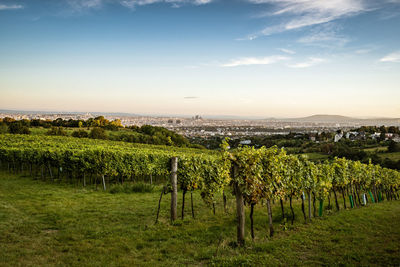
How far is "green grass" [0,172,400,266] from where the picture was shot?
5.61 m

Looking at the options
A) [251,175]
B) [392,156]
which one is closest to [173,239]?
[251,175]

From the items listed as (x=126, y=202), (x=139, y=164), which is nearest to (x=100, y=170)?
(x=139, y=164)

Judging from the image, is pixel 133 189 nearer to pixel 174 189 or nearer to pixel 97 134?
pixel 174 189

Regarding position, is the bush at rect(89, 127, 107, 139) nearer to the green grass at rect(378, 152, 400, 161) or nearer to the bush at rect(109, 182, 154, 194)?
the bush at rect(109, 182, 154, 194)

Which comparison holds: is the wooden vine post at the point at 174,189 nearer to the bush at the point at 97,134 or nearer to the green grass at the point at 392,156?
the bush at the point at 97,134

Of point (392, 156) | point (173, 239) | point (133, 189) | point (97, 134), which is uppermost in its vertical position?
point (97, 134)

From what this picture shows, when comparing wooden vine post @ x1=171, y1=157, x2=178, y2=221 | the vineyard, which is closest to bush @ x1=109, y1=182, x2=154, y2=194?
the vineyard

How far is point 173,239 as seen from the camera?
693 centimetres

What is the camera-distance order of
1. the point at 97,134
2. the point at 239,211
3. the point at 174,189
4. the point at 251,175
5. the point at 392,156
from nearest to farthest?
the point at 239,211 < the point at 251,175 < the point at 174,189 < the point at 392,156 < the point at 97,134

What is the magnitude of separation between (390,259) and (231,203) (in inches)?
305

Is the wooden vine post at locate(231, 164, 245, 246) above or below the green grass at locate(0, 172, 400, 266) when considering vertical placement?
above

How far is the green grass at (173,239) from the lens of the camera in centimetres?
561

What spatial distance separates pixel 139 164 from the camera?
19516 mm

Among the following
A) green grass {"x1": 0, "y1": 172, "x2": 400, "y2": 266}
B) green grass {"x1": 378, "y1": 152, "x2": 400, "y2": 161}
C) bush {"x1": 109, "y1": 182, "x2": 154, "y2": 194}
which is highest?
green grass {"x1": 0, "y1": 172, "x2": 400, "y2": 266}
